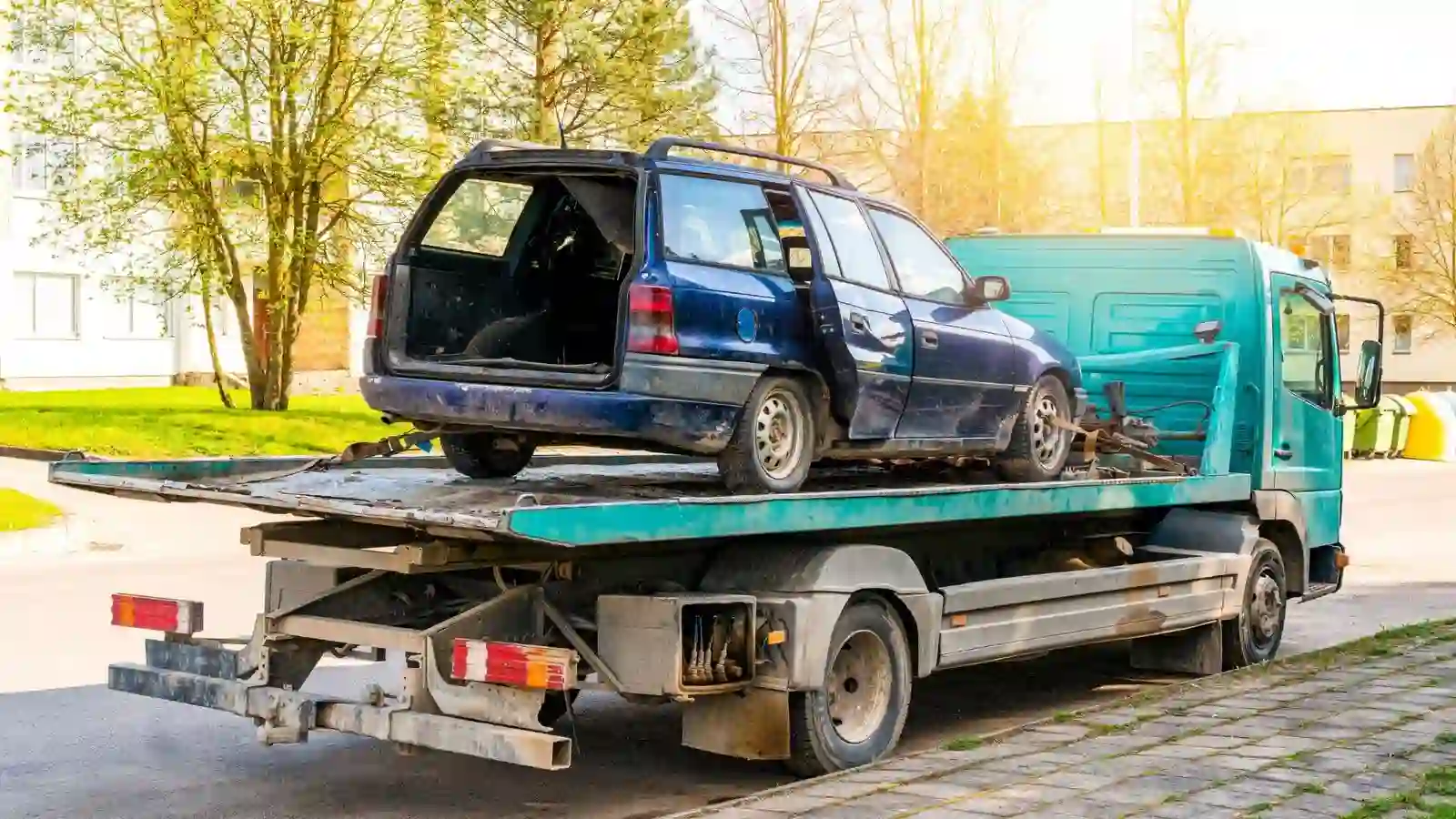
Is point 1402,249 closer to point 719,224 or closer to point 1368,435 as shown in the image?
point 1368,435

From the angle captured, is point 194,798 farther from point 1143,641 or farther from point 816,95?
point 816,95

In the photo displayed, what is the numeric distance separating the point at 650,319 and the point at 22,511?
39.1ft

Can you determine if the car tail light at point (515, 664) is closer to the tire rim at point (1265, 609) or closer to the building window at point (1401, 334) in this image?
the tire rim at point (1265, 609)

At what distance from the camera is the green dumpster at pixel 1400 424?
127ft

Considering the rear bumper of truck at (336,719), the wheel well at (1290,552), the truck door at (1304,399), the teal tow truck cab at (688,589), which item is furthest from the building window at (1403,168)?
the rear bumper of truck at (336,719)

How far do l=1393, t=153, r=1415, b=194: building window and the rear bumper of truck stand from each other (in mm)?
73763

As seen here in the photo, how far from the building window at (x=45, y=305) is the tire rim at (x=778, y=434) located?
35.2 meters

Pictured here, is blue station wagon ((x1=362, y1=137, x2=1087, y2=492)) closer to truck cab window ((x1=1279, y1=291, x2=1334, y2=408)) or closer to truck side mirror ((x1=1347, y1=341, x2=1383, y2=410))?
truck cab window ((x1=1279, y1=291, x2=1334, y2=408))

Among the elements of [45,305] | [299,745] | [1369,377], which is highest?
[45,305]

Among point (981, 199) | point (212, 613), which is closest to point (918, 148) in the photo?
point (981, 199)

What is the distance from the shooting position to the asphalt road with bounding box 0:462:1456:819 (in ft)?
22.6

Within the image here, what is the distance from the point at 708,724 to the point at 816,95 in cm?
2804

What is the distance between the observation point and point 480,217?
8297mm

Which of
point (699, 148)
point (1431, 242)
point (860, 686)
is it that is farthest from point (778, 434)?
point (1431, 242)
